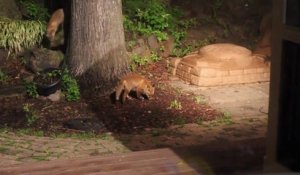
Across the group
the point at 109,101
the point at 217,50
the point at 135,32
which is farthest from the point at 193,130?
the point at 135,32

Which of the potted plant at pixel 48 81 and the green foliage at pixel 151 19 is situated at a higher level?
the green foliage at pixel 151 19

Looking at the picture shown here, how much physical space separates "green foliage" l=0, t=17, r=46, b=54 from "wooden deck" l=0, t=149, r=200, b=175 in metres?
6.28

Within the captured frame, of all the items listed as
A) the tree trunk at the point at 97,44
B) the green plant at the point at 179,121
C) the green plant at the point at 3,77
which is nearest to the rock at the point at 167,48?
the tree trunk at the point at 97,44

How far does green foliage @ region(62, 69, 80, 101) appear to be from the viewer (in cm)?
982

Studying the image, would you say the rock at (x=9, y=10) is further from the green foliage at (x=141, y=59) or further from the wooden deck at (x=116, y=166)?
the wooden deck at (x=116, y=166)

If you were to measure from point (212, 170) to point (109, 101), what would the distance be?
466cm

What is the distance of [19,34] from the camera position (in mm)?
11469

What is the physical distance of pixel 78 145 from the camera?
744 centimetres

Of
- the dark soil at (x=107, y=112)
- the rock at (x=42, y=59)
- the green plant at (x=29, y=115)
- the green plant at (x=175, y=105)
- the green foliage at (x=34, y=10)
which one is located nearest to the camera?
the dark soil at (x=107, y=112)

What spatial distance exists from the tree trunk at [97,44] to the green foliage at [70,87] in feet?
0.68

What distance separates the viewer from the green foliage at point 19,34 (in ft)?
37.6

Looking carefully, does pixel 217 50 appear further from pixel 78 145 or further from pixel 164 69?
pixel 78 145

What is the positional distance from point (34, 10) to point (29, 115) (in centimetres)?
414

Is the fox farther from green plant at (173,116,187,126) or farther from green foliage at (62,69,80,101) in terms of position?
green plant at (173,116,187,126)
